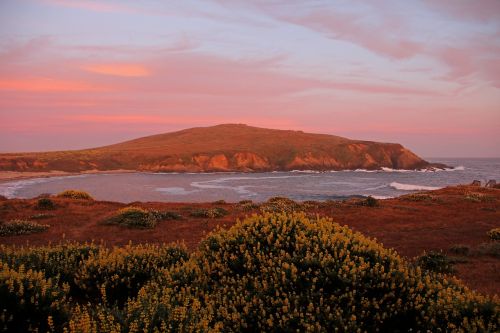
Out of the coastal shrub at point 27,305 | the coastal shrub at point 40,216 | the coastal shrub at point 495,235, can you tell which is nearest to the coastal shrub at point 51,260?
the coastal shrub at point 27,305

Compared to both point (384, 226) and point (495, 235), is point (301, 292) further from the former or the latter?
point (384, 226)

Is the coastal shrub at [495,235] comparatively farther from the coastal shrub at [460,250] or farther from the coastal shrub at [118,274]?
the coastal shrub at [118,274]

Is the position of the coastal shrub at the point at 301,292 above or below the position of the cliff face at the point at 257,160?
below

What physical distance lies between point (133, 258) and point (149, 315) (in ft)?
12.0

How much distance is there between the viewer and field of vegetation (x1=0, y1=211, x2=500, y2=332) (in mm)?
5480

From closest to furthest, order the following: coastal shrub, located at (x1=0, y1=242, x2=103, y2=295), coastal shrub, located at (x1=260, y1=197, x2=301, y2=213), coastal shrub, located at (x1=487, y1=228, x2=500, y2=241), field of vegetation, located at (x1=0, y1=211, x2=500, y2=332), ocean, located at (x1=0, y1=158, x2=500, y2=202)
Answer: field of vegetation, located at (x1=0, y1=211, x2=500, y2=332) < coastal shrub, located at (x1=0, y1=242, x2=103, y2=295) < coastal shrub, located at (x1=487, y1=228, x2=500, y2=241) < coastal shrub, located at (x1=260, y1=197, x2=301, y2=213) < ocean, located at (x1=0, y1=158, x2=500, y2=202)

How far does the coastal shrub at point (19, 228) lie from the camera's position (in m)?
17.1

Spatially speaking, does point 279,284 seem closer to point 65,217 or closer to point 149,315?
point 149,315

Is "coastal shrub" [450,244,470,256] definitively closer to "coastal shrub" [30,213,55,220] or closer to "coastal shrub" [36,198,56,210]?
"coastal shrub" [30,213,55,220]

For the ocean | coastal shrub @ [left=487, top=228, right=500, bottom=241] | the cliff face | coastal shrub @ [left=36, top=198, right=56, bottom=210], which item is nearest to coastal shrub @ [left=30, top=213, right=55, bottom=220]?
coastal shrub @ [left=36, top=198, right=56, bottom=210]

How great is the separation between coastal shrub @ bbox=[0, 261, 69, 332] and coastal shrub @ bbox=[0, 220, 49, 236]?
13005 mm

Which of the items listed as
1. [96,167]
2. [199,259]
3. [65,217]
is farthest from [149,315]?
[96,167]

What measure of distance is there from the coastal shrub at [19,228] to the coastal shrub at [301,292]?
42.2 ft

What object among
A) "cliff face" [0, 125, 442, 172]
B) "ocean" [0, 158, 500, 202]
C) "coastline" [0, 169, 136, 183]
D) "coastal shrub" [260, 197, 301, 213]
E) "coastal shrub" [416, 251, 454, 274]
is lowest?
"ocean" [0, 158, 500, 202]
